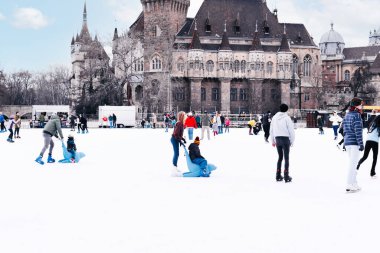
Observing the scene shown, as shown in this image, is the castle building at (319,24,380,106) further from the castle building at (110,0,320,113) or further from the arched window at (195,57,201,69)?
→ the arched window at (195,57,201,69)

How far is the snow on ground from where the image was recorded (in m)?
5.62

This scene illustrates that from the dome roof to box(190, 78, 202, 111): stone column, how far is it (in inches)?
2151

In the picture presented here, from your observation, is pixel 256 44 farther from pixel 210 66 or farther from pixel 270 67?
pixel 210 66

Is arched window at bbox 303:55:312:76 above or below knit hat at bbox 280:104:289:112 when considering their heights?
above

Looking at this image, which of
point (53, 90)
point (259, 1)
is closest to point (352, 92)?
point (259, 1)

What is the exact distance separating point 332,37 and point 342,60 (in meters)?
7.15

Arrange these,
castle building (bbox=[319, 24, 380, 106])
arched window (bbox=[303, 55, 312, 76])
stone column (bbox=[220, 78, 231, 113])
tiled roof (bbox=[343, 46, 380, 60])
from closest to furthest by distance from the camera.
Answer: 1. stone column (bbox=[220, 78, 231, 113])
2. arched window (bbox=[303, 55, 312, 76])
3. castle building (bbox=[319, 24, 380, 106])
4. tiled roof (bbox=[343, 46, 380, 60])

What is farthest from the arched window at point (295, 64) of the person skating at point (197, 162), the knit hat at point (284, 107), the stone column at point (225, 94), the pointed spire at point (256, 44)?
the knit hat at point (284, 107)

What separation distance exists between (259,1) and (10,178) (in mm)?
68360

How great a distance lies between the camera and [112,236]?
5941 mm

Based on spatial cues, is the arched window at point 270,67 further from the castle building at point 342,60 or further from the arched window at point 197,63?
the castle building at point 342,60

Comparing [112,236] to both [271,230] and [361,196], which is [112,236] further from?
[361,196]

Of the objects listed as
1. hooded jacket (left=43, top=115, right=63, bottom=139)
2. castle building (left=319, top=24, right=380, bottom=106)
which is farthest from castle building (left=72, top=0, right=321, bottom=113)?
hooded jacket (left=43, top=115, right=63, bottom=139)

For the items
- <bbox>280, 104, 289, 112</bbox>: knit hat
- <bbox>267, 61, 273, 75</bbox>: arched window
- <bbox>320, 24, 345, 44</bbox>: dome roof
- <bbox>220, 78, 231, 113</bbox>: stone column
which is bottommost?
<bbox>280, 104, 289, 112</bbox>: knit hat
